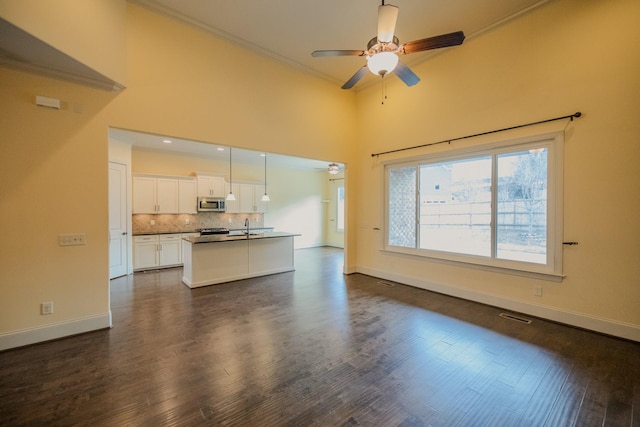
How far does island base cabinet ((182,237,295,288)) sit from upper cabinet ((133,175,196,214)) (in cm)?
215

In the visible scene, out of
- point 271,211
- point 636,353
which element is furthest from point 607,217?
point 271,211

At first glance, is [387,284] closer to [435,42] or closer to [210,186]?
[435,42]

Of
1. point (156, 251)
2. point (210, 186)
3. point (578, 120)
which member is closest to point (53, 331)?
point (156, 251)

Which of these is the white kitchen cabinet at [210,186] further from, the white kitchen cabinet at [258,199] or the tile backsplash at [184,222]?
the white kitchen cabinet at [258,199]

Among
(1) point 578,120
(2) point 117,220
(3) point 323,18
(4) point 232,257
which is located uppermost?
(3) point 323,18

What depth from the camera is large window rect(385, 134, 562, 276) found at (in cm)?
353

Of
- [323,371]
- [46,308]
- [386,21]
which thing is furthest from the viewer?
[46,308]

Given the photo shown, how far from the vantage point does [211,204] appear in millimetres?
7426

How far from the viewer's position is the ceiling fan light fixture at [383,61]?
2565 mm

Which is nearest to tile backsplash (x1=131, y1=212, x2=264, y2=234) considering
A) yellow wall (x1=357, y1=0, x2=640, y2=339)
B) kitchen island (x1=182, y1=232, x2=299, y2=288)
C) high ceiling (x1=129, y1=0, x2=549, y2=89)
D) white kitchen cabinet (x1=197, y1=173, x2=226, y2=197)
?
white kitchen cabinet (x1=197, y1=173, x2=226, y2=197)

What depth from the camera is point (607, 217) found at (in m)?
3.08

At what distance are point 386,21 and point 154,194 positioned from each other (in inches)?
256

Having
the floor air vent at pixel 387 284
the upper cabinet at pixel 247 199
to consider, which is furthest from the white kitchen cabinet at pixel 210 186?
the floor air vent at pixel 387 284

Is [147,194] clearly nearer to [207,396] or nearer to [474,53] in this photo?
[207,396]
